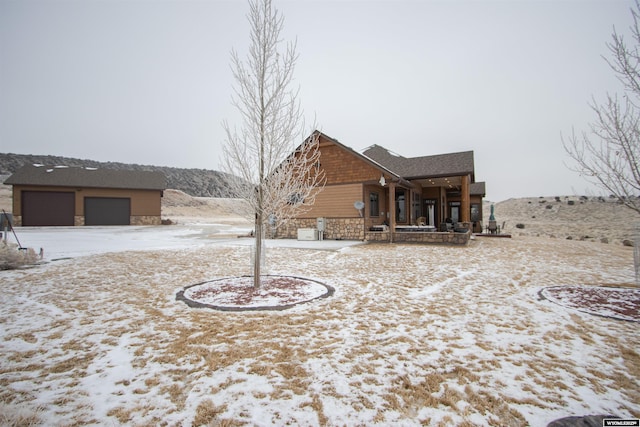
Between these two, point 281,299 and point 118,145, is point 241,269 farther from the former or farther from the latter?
point 118,145

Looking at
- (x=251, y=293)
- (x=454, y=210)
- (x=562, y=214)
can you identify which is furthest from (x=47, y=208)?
(x=562, y=214)

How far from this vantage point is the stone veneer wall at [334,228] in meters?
15.8

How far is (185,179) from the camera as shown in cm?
8325

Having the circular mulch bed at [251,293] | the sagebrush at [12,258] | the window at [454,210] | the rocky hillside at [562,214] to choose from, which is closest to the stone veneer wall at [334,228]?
the circular mulch bed at [251,293]

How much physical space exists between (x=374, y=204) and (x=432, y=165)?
4.49m

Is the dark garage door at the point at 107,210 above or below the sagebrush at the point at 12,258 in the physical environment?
above

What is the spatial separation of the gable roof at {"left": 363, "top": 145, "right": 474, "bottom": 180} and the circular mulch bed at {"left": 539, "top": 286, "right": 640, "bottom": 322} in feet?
34.8

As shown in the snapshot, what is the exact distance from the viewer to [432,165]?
17672 millimetres

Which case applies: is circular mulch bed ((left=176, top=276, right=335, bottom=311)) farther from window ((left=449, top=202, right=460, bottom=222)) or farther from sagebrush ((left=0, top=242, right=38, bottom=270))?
window ((left=449, top=202, right=460, bottom=222))

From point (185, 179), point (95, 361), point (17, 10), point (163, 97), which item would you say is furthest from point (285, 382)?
point (185, 179)

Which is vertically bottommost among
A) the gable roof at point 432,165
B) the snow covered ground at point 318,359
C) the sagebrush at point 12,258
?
the snow covered ground at point 318,359

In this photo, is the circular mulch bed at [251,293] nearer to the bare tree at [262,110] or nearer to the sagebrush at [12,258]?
the bare tree at [262,110]

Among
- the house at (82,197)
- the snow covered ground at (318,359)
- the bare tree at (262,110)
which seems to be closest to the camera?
the snow covered ground at (318,359)

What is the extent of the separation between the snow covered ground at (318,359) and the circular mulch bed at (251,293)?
0.25 m
